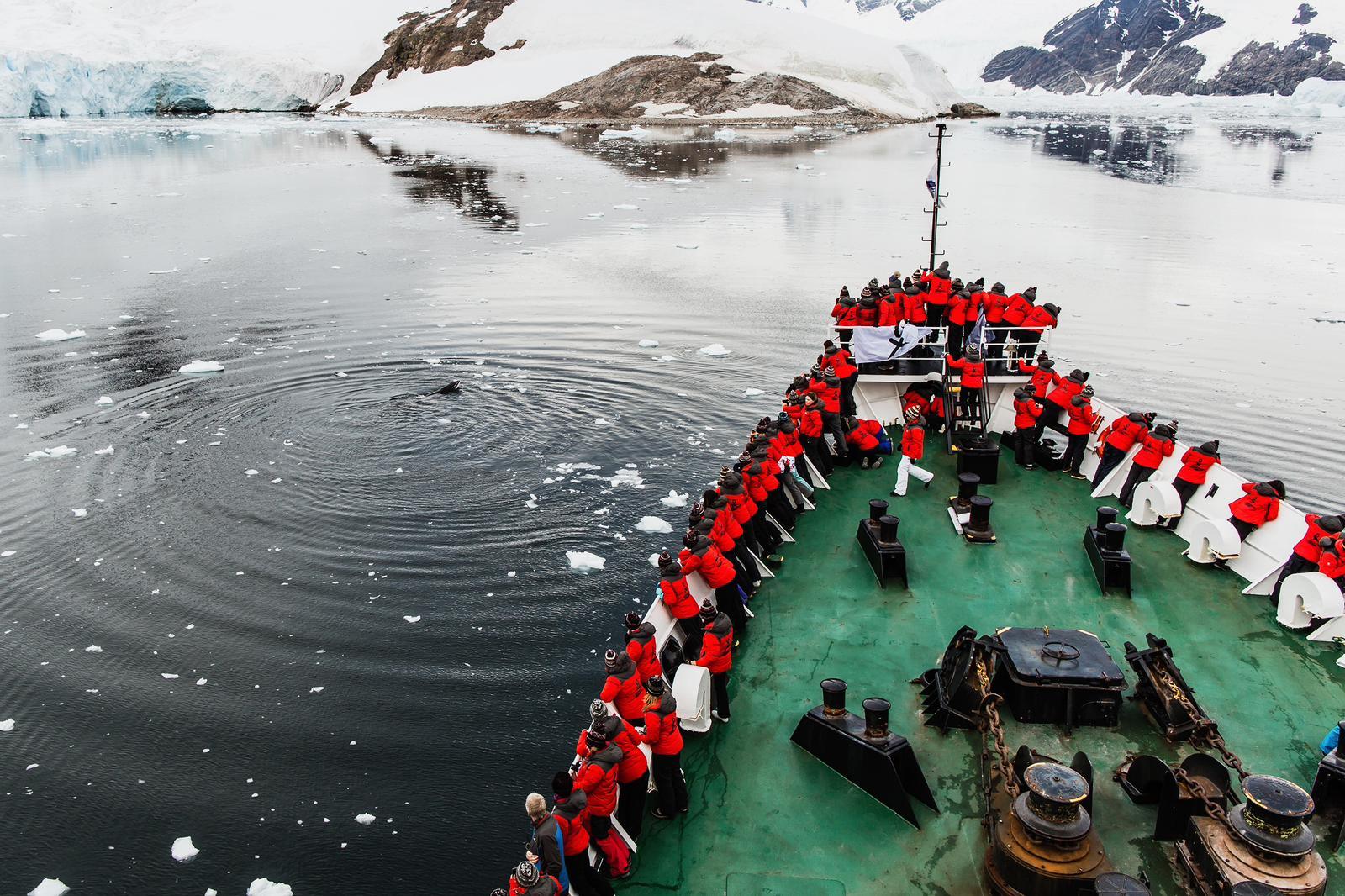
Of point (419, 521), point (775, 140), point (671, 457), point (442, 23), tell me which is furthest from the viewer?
point (442, 23)

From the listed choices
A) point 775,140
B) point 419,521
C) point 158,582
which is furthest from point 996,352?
point 775,140

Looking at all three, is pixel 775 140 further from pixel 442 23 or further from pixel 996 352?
pixel 996 352

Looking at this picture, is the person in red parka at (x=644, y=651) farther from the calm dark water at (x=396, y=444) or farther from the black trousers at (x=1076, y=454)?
the black trousers at (x=1076, y=454)

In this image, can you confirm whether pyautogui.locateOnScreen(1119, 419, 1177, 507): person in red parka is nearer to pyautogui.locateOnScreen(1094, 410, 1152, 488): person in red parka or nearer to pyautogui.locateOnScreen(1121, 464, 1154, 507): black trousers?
pyautogui.locateOnScreen(1121, 464, 1154, 507): black trousers

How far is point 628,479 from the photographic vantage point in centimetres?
1666

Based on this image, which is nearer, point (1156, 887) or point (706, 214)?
point (1156, 887)

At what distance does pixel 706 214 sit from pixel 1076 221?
18.1 meters

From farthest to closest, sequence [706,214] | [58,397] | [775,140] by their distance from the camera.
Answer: [775,140] < [706,214] < [58,397]

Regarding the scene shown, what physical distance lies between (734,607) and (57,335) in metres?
23.7

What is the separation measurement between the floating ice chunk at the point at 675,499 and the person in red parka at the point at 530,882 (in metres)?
10.5

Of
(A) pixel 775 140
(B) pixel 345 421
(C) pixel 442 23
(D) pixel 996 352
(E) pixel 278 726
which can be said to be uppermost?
(C) pixel 442 23

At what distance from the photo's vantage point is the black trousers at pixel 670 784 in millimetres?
6746

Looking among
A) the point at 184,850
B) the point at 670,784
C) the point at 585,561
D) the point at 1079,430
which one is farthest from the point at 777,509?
the point at 184,850

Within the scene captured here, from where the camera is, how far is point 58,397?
20531 mm
